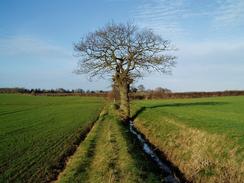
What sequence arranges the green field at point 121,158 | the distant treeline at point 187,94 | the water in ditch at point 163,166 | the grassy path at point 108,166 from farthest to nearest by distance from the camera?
the distant treeline at point 187,94 → the water in ditch at point 163,166 → the green field at point 121,158 → the grassy path at point 108,166

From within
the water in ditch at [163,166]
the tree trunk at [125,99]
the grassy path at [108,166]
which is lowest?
the water in ditch at [163,166]

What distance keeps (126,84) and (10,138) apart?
21.1 metres

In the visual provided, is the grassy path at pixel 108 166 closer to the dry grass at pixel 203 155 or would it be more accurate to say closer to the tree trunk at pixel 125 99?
the dry grass at pixel 203 155

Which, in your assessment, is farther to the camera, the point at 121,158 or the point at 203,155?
the point at 121,158

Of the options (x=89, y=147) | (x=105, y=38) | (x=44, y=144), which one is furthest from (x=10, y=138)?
(x=105, y=38)

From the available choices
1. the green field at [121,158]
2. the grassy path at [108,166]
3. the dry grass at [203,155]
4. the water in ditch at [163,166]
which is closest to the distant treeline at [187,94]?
the green field at [121,158]

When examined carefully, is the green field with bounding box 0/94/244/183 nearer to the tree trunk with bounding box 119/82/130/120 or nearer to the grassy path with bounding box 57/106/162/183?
the grassy path with bounding box 57/106/162/183

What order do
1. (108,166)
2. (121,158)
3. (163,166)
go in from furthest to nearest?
(163,166) < (121,158) < (108,166)

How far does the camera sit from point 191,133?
2169 centimetres

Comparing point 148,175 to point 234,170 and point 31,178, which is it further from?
point 31,178

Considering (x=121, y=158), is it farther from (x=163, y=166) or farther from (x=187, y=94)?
(x=187, y=94)

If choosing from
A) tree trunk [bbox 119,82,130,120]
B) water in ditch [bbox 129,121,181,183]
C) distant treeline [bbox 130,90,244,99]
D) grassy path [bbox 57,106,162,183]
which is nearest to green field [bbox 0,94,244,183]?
grassy path [bbox 57,106,162,183]

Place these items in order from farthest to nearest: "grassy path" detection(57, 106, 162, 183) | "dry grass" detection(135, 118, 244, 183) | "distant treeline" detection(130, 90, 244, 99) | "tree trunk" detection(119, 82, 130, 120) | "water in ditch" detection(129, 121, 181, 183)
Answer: "distant treeline" detection(130, 90, 244, 99) → "tree trunk" detection(119, 82, 130, 120) → "water in ditch" detection(129, 121, 181, 183) → "grassy path" detection(57, 106, 162, 183) → "dry grass" detection(135, 118, 244, 183)

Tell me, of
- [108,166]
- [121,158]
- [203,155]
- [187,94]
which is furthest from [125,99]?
[187,94]
